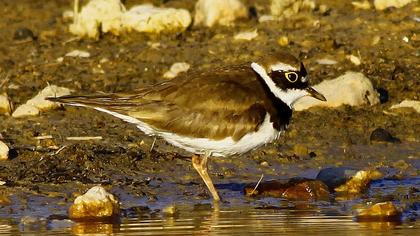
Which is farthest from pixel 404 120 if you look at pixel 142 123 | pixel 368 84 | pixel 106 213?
pixel 106 213

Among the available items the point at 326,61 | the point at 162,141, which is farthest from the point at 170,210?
the point at 326,61

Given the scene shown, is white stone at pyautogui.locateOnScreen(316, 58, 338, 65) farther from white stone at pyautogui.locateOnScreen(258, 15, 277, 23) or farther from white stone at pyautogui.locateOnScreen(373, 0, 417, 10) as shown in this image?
white stone at pyautogui.locateOnScreen(373, 0, 417, 10)

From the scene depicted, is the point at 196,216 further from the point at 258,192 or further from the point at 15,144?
the point at 15,144

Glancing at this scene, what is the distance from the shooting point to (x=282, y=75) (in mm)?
9570

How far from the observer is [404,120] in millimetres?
11812

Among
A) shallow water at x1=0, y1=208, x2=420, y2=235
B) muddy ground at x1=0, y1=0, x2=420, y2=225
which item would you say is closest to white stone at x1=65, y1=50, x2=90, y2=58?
muddy ground at x1=0, y1=0, x2=420, y2=225

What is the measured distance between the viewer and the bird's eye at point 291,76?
958 centimetres

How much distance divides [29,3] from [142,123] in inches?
270

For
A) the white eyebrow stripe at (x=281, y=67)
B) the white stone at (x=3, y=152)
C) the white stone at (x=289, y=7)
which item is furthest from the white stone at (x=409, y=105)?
the white stone at (x=3, y=152)

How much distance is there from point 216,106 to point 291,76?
0.69 m

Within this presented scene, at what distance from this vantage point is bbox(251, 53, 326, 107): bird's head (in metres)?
9.55

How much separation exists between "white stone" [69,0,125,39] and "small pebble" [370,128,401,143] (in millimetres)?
4036

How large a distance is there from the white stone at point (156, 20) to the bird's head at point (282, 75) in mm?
4545

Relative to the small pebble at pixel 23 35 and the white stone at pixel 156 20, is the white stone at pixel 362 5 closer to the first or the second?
the white stone at pixel 156 20
